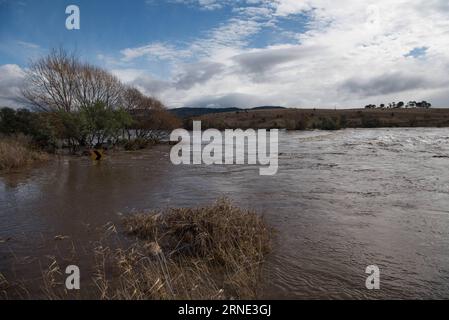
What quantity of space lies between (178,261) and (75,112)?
20.4m

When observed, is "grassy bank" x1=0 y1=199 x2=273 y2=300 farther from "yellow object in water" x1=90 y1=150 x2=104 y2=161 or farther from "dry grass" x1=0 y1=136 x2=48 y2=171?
"yellow object in water" x1=90 y1=150 x2=104 y2=161

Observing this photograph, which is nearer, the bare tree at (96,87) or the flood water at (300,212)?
the flood water at (300,212)

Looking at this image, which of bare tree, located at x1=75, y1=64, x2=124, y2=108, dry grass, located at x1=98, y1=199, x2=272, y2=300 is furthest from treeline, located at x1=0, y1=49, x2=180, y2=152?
dry grass, located at x1=98, y1=199, x2=272, y2=300

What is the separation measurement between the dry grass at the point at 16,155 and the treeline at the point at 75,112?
205cm

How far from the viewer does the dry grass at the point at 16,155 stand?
15.4m

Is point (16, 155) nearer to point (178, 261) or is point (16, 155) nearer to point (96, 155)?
point (96, 155)

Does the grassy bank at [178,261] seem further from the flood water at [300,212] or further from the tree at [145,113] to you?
the tree at [145,113]

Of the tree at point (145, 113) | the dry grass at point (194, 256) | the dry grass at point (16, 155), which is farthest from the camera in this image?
the tree at point (145, 113)

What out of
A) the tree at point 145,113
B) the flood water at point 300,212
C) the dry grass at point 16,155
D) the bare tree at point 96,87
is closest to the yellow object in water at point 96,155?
the dry grass at point 16,155

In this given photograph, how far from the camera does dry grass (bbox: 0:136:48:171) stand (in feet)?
50.7

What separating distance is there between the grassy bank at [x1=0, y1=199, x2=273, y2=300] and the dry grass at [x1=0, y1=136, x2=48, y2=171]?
11.9 meters

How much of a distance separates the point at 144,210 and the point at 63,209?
227 centimetres

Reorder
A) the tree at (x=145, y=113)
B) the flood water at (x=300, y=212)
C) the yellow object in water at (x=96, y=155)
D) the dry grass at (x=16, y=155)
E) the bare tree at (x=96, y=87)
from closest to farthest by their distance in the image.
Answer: the flood water at (x=300, y=212), the dry grass at (x=16, y=155), the yellow object in water at (x=96, y=155), the bare tree at (x=96, y=87), the tree at (x=145, y=113)
